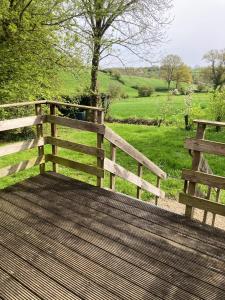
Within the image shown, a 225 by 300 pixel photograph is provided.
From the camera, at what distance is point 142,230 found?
13.7ft

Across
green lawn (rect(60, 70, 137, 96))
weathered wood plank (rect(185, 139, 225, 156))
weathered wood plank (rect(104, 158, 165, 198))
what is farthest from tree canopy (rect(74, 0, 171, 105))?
weathered wood plank (rect(185, 139, 225, 156))

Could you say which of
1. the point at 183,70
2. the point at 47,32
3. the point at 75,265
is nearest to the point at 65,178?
the point at 75,265

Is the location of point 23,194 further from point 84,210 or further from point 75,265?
point 75,265

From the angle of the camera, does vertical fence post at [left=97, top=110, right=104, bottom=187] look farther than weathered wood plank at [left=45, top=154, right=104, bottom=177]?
No

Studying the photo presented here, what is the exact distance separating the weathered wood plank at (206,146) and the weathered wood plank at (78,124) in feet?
4.81

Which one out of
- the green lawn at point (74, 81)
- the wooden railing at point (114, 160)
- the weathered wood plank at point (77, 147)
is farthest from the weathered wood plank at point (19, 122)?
the green lawn at point (74, 81)

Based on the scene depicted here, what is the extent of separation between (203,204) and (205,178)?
360 mm

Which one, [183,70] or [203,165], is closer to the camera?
[203,165]

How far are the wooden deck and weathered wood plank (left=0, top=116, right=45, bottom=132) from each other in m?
1.05

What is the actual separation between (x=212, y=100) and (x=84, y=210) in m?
15.0

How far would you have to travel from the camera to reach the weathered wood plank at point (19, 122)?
5066 mm

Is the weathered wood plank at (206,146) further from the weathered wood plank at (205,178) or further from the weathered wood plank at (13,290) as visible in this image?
the weathered wood plank at (13,290)

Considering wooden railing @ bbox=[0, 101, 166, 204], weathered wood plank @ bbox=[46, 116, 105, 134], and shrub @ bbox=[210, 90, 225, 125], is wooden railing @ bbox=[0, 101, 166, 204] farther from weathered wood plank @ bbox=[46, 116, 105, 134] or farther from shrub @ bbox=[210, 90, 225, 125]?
shrub @ bbox=[210, 90, 225, 125]

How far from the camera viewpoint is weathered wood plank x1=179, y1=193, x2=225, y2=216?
164 inches
